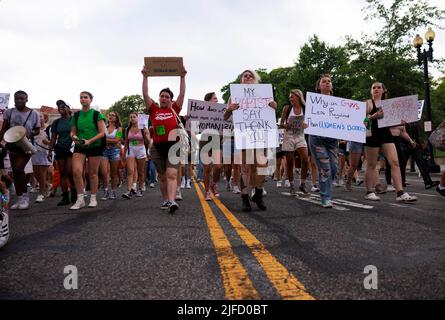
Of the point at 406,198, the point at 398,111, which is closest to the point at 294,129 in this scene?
the point at 398,111

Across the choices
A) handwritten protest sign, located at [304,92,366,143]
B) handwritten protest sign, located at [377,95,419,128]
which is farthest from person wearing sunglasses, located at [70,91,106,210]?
handwritten protest sign, located at [377,95,419,128]

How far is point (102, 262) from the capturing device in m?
2.82

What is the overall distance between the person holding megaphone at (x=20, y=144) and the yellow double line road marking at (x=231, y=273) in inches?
186

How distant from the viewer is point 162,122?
233 inches

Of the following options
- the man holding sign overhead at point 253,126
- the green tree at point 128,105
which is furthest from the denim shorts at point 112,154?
the green tree at point 128,105

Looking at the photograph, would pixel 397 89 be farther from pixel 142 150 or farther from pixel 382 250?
pixel 382 250

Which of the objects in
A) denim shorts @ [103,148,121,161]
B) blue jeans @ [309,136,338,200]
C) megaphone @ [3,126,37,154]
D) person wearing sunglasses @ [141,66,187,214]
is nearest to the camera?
person wearing sunglasses @ [141,66,187,214]

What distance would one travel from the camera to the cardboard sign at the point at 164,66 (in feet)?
20.0

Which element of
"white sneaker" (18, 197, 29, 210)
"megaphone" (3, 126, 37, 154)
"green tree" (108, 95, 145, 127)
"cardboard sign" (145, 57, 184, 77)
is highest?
"green tree" (108, 95, 145, 127)

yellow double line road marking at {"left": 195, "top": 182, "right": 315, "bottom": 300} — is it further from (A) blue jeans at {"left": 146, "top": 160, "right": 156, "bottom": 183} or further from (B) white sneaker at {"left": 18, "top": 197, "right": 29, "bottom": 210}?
(A) blue jeans at {"left": 146, "top": 160, "right": 156, "bottom": 183}

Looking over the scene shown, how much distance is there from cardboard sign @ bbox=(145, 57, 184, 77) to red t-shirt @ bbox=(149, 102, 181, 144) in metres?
0.56

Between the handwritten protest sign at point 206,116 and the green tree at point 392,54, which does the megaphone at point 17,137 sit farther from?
the green tree at point 392,54

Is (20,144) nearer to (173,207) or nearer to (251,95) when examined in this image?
(173,207)

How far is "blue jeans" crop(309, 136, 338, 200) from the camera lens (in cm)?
609
